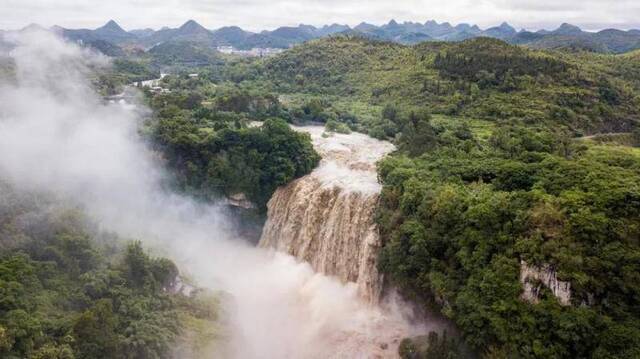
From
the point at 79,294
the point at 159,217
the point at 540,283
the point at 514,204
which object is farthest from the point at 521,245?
the point at 159,217

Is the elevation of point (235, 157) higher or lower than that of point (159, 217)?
higher

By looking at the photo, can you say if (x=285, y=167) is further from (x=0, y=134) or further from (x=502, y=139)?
(x=0, y=134)

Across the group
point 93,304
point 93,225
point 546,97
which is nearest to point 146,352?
point 93,304

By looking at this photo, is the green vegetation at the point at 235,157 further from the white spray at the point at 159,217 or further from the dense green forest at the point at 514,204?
the white spray at the point at 159,217

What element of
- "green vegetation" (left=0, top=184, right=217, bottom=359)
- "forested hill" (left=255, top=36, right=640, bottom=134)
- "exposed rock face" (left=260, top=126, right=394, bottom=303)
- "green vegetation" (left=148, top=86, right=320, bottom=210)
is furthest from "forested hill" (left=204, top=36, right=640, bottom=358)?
"green vegetation" (left=0, top=184, right=217, bottom=359)

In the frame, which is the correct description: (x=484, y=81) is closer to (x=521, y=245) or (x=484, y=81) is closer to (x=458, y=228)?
(x=458, y=228)

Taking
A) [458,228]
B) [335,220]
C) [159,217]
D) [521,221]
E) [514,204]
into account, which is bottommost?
[159,217]

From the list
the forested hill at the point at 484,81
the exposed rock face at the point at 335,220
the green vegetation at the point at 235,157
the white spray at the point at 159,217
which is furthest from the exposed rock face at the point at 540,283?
the forested hill at the point at 484,81
